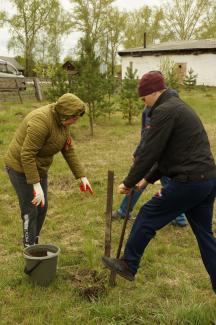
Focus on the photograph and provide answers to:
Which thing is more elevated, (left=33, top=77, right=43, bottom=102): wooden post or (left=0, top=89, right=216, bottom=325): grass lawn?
(left=33, top=77, right=43, bottom=102): wooden post

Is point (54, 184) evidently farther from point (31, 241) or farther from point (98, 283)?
point (98, 283)

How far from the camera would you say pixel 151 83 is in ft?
10.5

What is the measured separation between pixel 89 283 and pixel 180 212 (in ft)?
3.76

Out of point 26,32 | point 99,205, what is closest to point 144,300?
point 99,205

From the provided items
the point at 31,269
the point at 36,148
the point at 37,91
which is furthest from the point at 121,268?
the point at 37,91

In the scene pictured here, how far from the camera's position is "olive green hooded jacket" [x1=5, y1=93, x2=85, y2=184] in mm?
3626

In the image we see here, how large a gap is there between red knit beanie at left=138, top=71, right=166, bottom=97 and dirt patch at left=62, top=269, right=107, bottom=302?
1.74 meters

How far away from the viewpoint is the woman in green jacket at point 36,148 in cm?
363

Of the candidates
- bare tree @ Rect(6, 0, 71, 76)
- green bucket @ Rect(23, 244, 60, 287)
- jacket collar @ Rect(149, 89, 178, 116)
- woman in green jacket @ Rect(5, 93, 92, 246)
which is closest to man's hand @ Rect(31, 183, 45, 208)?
woman in green jacket @ Rect(5, 93, 92, 246)

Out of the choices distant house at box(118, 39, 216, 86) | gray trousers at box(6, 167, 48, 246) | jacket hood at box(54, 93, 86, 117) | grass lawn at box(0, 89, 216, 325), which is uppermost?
distant house at box(118, 39, 216, 86)

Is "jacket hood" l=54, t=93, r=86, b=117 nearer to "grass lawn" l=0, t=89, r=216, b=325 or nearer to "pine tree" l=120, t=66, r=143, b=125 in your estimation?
"grass lawn" l=0, t=89, r=216, b=325

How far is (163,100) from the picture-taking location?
3189 millimetres

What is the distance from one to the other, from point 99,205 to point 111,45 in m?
48.1

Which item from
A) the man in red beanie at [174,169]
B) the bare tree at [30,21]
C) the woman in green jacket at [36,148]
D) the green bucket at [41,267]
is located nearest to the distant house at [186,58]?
the bare tree at [30,21]
